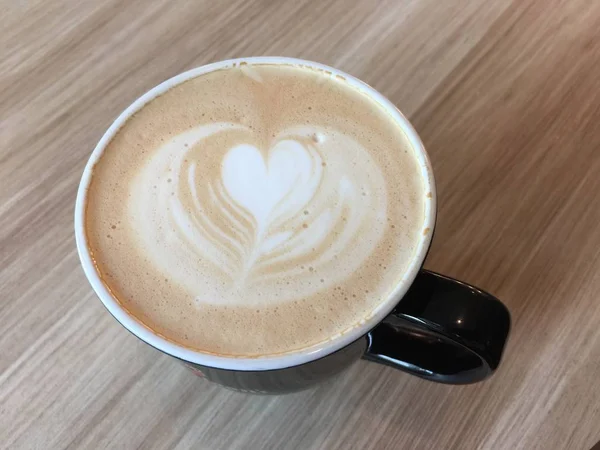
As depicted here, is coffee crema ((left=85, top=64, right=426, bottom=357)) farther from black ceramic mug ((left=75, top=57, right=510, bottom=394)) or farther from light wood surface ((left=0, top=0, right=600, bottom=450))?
light wood surface ((left=0, top=0, right=600, bottom=450))

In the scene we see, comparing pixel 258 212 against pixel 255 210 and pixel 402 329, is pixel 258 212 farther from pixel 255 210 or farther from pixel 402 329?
pixel 402 329

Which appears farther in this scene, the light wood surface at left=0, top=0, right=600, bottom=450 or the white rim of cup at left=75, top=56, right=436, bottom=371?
the light wood surface at left=0, top=0, right=600, bottom=450

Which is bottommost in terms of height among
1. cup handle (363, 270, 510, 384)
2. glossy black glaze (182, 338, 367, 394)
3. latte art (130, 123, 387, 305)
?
glossy black glaze (182, 338, 367, 394)

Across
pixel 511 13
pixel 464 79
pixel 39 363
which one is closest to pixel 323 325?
pixel 39 363

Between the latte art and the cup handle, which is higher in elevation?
the latte art

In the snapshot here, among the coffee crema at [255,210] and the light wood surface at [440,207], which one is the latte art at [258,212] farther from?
the light wood surface at [440,207]

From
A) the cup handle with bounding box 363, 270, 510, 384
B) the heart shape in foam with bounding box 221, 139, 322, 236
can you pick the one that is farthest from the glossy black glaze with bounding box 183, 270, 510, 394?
the heart shape in foam with bounding box 221, 139, 322, 236

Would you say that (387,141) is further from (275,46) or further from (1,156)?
(1,156)

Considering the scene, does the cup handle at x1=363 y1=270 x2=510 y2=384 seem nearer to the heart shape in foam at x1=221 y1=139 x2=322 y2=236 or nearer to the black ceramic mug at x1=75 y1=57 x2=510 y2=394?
the black ceramic mug at x1=75 y1=57 x2=510 y2=394
